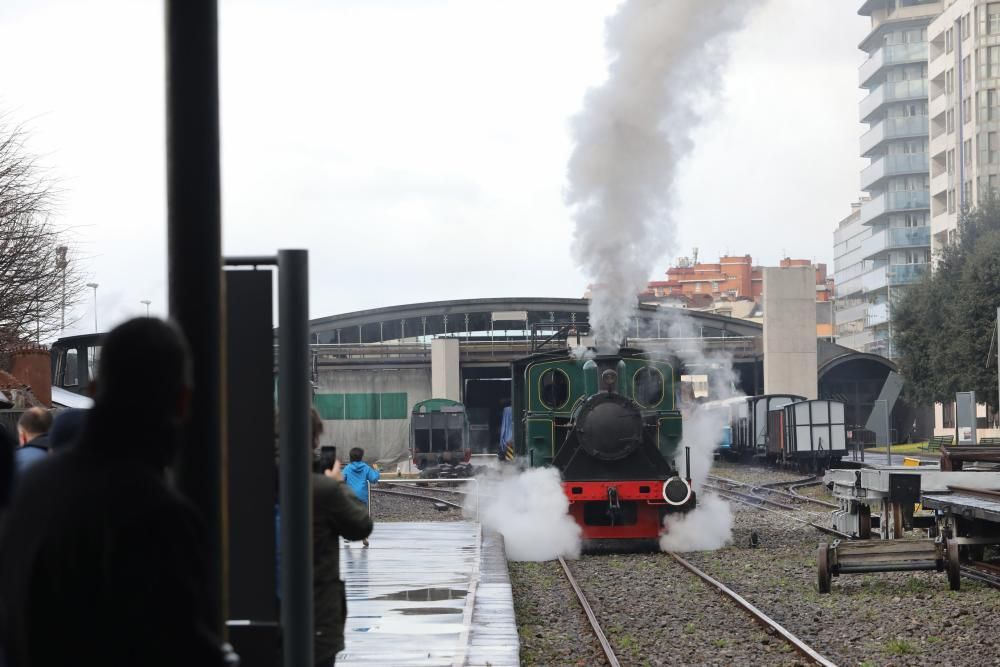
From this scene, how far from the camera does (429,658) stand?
32.0ft

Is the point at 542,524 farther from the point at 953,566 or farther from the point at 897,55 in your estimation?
the point at 897,55

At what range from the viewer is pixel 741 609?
42.4 ft

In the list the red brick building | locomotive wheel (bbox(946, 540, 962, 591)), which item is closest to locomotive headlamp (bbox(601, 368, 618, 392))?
locomotive wheel (bbox(946, 540, 962, 591))

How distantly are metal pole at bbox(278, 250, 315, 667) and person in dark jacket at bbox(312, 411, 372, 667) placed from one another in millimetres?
1303

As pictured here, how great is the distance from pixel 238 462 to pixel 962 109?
8125cm

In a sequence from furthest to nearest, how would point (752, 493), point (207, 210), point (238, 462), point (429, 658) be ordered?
point (752, 493) < point (429, 658) < point (238, 462) < point (207, 210)

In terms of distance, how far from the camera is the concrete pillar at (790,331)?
54.9m

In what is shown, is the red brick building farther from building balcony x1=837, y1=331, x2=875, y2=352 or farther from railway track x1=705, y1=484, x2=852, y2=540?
railway track x1=705, y1=484, x2=852, y2=540

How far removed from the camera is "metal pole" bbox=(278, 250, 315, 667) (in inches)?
170

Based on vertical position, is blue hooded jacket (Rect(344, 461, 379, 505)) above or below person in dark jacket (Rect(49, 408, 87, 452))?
below

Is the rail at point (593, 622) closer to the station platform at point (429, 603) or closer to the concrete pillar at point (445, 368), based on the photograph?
the station platform at point (429, 603)

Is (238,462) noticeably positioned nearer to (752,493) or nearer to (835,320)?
(752,493)

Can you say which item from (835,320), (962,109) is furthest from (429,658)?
(835,320)

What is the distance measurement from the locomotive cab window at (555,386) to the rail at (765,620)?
3525 mm
